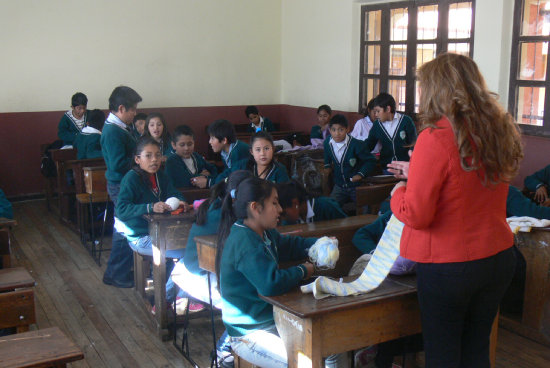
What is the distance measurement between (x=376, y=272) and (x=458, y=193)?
0.50 m

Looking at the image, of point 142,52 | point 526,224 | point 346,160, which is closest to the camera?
point 526,224

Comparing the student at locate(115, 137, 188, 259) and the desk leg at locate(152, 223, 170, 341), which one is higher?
the student at locate(115, 137, 188, 259)

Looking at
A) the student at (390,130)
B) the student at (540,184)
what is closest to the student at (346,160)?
the student at (390,130)

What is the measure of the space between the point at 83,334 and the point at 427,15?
5.01 metres

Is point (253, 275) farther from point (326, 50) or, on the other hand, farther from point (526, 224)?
point (326, 50)

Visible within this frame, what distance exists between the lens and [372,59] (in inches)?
302

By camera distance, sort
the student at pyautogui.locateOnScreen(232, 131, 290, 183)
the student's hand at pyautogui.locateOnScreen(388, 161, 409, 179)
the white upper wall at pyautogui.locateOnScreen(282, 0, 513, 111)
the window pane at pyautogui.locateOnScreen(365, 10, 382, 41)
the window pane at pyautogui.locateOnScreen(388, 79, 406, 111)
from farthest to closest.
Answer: the window pane at pyautogui.locateOnScreen(365, 10, 382, 41) < the window pane at pyautogui.locateOnScreen(388, 79, 406, 111) < the white upper wall at pyautogui.locateOnScreen(282, 0, 513, 111) < the student at pyautogui.locateOnScreen(232, 131, 290, 183) < the student's hand at pyautogui.locateOnScreen(388, 161, 409, 179)

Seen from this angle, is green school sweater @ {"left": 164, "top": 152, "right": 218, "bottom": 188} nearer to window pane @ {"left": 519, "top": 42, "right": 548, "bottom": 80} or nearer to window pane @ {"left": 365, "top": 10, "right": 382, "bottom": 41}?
window pane @ {"left": 519, "top": 42, "right": 548, "bottom": 80}

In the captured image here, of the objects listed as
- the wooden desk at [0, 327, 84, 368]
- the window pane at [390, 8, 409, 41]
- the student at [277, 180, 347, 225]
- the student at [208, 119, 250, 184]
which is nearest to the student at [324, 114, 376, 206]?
the student at [208, 119, 250, 184]

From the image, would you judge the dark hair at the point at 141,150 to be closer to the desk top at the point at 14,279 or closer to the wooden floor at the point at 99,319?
the wooden floor at the point at 99,319

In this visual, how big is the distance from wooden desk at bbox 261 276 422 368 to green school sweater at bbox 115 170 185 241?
1800mm

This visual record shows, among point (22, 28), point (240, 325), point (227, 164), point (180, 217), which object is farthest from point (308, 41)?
point (240, 325)

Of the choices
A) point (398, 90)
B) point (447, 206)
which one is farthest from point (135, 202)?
point (398, 90)

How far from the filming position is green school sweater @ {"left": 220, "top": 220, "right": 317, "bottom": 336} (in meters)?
2.24
